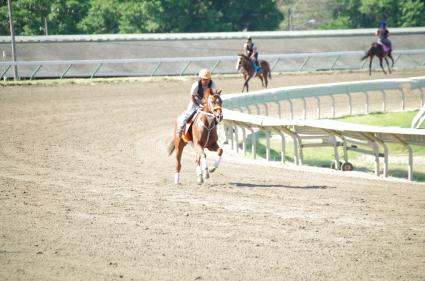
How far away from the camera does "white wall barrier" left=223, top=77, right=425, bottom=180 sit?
1489 cm

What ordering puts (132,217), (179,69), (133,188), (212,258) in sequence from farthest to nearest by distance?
(179,69), (133,188), (132,217), (212,258)

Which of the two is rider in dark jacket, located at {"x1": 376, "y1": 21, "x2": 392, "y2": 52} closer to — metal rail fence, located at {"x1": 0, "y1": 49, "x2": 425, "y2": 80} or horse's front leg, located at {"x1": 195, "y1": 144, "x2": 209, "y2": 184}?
metal rail fence, located at {"x1": 0, "y1": 49, "x2": 425, "y2": 80}

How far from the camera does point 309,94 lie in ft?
78.0

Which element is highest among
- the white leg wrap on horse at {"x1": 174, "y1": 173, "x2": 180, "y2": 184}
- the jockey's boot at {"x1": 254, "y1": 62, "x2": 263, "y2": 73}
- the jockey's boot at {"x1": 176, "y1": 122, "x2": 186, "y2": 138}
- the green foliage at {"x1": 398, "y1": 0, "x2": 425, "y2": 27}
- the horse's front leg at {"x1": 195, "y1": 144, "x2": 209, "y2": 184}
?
the jockey's boot at {"x1": 176, "y1": 122, "x2": 186, "y2": 138}

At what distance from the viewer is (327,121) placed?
1631 cm

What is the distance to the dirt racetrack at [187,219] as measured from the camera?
8.88 meters

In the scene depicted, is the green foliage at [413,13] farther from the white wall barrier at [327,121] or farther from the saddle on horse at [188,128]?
the saddle on horse at [188,128]

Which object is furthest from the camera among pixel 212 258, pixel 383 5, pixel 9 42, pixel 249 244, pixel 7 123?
pixel 383 5

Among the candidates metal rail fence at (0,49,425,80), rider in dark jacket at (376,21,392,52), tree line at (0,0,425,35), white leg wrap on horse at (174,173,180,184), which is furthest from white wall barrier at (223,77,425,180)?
tree line at (0,0,425,35)

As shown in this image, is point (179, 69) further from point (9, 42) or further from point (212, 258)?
point (212, 258)

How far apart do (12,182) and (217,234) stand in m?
5.25

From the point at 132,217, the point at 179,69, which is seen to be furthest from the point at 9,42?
the point at 132,217

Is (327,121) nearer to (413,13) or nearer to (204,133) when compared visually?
(204,133)

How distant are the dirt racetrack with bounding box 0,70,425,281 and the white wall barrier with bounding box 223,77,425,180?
0.84 metres
